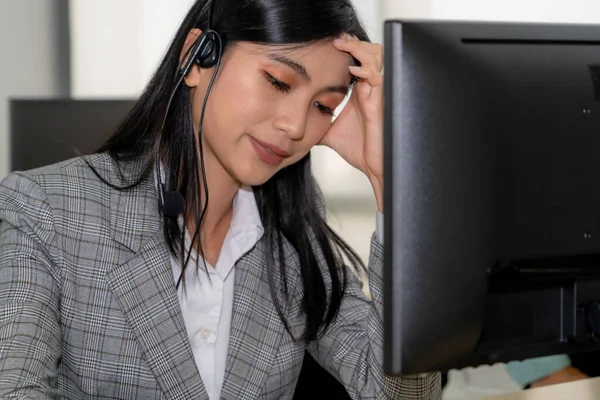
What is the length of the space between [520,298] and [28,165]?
178cm

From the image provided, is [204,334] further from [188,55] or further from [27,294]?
[188,55]

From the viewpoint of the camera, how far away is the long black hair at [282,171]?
48.6 inches

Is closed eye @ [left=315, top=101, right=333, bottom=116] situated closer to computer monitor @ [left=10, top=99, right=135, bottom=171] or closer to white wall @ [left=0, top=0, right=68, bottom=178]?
computer monitor @ [left=10, top=99, right=135, bottom=171]

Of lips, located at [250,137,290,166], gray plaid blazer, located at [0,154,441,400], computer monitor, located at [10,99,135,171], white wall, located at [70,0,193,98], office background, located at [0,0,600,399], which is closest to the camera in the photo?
gray plaid blazer, located at [0,154,441,400]

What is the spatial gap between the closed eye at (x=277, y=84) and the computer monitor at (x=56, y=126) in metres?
1.10

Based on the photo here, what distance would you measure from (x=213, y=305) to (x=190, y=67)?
0.40 metres

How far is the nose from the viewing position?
124 cm

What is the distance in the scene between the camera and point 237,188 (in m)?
1.50

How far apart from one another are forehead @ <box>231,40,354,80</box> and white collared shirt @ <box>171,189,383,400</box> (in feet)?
1.15

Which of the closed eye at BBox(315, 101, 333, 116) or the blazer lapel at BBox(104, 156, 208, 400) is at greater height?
the closed eye at BBox(315, 101, 333, 116)

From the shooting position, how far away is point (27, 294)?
1.14 m

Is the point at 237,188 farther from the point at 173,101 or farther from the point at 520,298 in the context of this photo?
the point at 520,298

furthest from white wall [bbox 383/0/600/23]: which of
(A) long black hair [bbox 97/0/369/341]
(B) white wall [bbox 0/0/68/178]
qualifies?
(A) long black hair [bbox 97/0/369/341]

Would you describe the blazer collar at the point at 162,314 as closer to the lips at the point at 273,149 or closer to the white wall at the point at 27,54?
the lips at the point at 273,149
